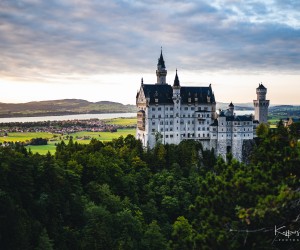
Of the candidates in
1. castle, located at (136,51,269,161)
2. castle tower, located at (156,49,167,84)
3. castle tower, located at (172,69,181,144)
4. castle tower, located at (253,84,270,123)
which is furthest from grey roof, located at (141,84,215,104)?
castle tower, located at (253,84,270,123)

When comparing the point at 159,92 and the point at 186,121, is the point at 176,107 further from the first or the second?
the point at 159,92

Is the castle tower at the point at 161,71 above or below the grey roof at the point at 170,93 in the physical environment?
above

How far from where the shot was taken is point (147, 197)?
241ft

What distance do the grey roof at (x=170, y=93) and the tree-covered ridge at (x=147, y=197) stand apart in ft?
38.3

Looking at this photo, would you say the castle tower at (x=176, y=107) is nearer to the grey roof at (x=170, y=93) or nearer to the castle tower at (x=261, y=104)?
the grey roof at (x=170, y=93)

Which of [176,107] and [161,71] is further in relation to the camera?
[161,71]

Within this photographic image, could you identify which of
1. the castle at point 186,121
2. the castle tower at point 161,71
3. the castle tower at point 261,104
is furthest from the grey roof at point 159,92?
the castle tower at point 261,104

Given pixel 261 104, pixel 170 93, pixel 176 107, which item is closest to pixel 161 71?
pixel 170 93

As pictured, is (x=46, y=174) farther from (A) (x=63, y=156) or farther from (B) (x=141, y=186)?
(B) (x=141, y=186)

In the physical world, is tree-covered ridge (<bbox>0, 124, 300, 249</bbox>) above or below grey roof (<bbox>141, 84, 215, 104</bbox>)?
below

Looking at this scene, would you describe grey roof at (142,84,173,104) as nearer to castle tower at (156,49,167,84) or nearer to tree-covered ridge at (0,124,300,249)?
castle tower at (156,49,167,84)

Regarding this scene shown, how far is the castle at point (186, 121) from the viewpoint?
98062mm

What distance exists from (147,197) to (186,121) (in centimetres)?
3130

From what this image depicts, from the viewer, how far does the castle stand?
98.1 metres
